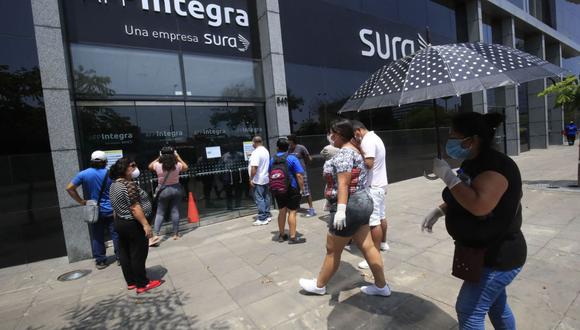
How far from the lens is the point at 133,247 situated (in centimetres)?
365

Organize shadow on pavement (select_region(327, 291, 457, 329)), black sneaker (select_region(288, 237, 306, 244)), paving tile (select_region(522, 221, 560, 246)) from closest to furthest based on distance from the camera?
shadow on pavement (select_region(327, 291, 457, 329)), paving tile (select_region(522, 221, 560, 246)), black sneaker (select_region(288, 237, 306, 244))

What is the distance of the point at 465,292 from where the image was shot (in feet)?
6.20

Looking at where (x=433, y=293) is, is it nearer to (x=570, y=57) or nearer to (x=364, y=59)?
(x=364, y=59)

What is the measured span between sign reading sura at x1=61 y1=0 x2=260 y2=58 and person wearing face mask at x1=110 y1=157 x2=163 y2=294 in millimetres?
3971

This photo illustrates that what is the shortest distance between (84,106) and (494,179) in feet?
22.1

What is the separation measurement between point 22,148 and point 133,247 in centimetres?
326

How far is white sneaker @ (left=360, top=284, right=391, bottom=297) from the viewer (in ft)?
10.2

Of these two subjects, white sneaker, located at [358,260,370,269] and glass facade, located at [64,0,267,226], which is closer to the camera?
white sneaker, located at [358,260,370,269]

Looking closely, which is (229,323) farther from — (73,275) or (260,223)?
(260,223)

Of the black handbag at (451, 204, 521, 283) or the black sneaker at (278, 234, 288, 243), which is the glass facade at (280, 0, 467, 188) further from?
the black handbag at (451, 204, 521, 283)

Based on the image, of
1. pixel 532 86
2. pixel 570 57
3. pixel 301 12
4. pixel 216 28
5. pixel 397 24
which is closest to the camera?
pixel 216 28

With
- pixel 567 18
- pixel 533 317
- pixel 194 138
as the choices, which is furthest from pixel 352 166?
pixel 567 18

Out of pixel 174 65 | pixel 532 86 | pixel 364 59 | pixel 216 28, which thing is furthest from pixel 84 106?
pixel 532 86

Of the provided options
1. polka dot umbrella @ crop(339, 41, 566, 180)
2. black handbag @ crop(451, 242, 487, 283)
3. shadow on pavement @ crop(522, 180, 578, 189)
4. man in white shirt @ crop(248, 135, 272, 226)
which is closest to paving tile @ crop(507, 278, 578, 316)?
black handbag @ crop(451, 242, 487, 283)
